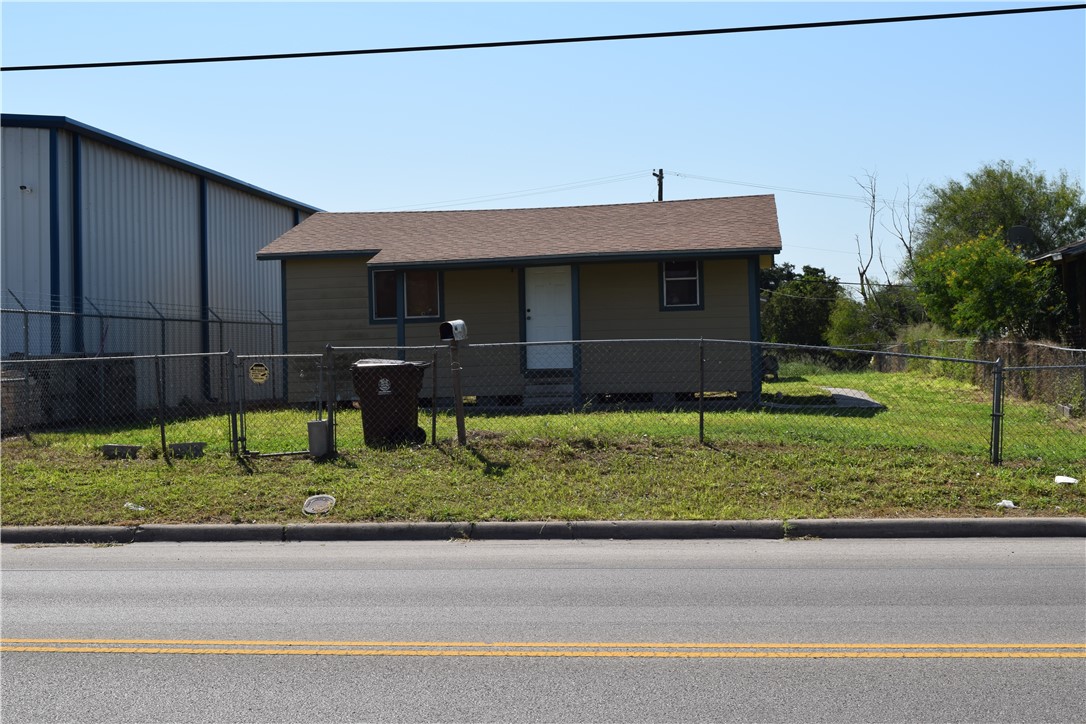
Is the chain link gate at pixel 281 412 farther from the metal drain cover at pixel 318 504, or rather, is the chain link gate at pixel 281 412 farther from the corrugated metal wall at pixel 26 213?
the corrugated metal wall at pixel 26 213

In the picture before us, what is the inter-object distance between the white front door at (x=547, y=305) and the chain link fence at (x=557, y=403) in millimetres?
335

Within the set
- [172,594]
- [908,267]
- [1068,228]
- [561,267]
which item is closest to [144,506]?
[172,594]

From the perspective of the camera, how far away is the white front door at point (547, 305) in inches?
766

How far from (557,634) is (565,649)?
1.07ft

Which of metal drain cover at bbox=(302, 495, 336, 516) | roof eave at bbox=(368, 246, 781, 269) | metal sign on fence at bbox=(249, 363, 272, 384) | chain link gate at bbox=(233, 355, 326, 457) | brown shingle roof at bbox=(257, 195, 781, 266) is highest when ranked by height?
brown shingle roof at bbox=(257, 195, 781, 266)

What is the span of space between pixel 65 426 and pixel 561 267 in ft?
31.1

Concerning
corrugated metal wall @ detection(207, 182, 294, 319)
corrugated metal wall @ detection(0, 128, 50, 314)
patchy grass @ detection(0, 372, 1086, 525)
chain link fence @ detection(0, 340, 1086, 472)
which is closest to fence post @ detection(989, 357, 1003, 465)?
chain link fence @ detection(0, 340, 1086, 472)

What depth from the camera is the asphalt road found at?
16.0 ft

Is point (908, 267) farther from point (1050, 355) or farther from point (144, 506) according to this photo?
point (144, 506)

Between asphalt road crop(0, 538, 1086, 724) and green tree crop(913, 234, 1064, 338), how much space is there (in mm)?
13769

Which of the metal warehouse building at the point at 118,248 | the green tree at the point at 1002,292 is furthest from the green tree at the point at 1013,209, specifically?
the metal warehouse building at the point at 118,248

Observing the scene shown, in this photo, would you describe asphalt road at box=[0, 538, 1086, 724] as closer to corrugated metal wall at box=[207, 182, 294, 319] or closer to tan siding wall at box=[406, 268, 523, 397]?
tan siding wall at box=[406, 268, 523, 397]

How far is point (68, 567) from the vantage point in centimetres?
864

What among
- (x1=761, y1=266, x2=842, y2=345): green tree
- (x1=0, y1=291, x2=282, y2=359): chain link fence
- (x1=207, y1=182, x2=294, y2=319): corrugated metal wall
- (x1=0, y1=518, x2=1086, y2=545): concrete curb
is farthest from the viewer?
(x1=761, y1=266, x2=842, y2=345): green tree
